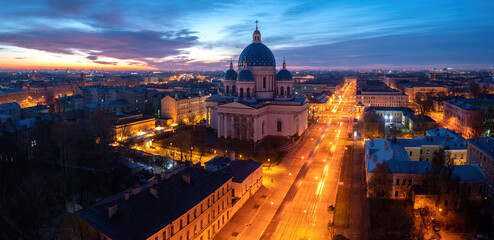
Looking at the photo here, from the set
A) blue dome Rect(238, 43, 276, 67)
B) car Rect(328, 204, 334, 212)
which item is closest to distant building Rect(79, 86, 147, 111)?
blue dome Rect(238, 43, 276, 67)

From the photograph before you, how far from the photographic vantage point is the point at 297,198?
3600cm

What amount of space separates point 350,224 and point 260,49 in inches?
1723

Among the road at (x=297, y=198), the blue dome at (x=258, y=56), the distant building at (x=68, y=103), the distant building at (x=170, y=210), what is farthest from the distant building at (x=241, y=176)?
the distant building at (x=68, y=103)

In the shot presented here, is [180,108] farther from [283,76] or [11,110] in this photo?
[11,110]

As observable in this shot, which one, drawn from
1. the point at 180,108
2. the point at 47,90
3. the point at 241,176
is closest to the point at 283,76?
the point at 180,108

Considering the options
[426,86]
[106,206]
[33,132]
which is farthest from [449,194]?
[426,86]

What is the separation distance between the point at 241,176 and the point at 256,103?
26.2 m

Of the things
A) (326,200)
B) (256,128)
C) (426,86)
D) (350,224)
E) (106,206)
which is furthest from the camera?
(426,86)

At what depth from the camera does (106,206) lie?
23.3m

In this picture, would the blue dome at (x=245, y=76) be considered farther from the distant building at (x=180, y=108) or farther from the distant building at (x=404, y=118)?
the distant building at (x=404, y=118)

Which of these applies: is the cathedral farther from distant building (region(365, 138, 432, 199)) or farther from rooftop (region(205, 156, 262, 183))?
distant building (region(365, 138, 432, 199))

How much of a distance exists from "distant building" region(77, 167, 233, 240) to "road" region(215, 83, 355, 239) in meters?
2.41

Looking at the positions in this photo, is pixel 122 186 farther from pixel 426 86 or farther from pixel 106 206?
pixel 426 86

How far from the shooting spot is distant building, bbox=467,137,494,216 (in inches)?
1309
